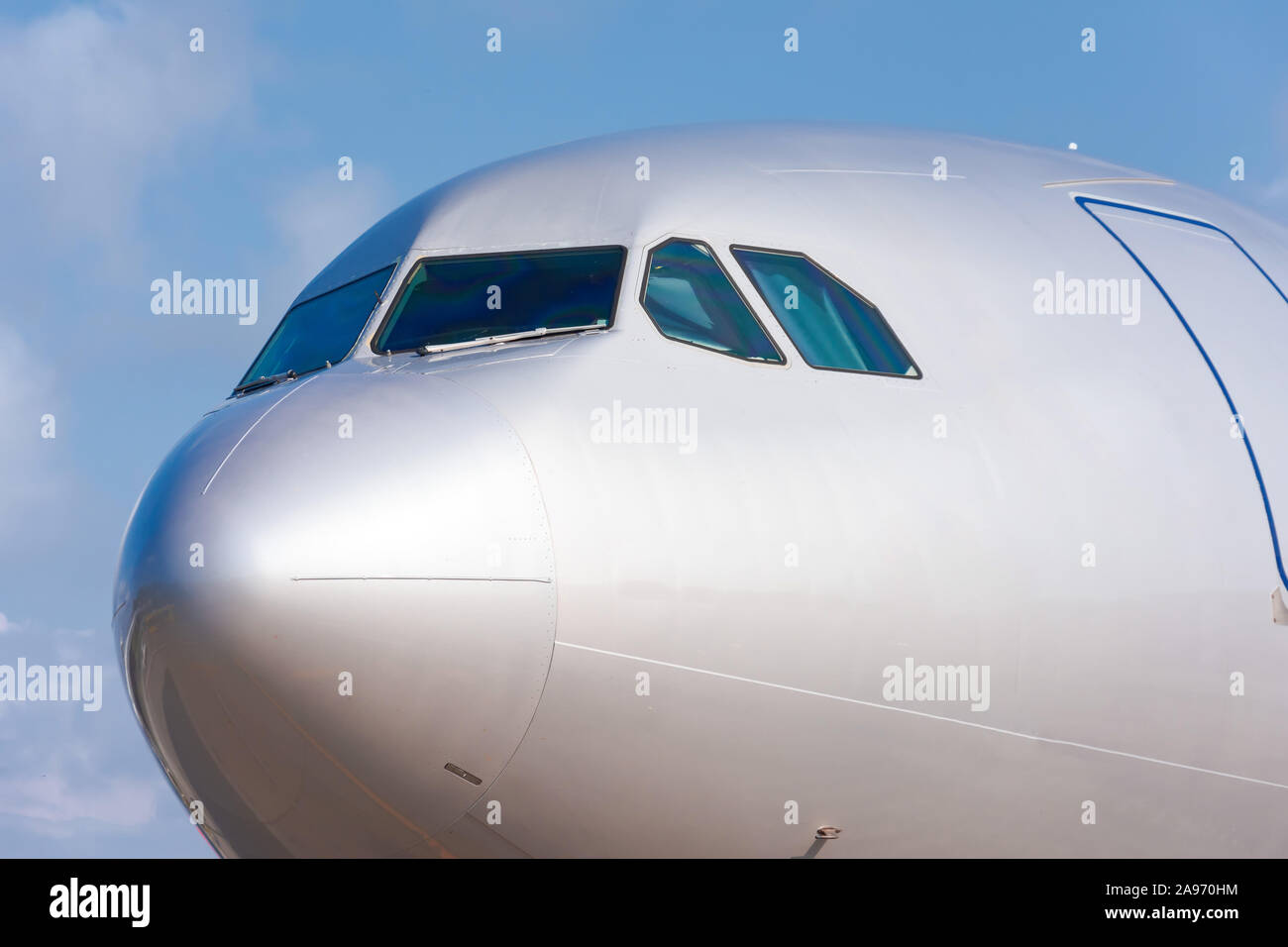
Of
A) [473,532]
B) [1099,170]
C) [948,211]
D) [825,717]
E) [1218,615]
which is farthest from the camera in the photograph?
[1099,170]

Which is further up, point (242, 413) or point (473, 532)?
point (242, 413)

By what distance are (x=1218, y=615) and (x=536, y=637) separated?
3.23 metres

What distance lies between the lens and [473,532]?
5758 millimetres

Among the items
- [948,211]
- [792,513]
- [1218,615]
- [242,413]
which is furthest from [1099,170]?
[242,413]

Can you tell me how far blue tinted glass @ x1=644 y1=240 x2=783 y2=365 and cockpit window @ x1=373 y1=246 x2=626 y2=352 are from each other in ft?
0.68

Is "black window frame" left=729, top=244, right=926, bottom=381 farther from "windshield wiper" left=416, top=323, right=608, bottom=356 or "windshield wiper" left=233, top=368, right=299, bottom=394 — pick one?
"windshield wiper" left=233, top=368, right=299, bottom=394

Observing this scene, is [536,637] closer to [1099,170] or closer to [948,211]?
[948,211]

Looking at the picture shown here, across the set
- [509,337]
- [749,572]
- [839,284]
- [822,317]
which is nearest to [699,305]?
[822,317]

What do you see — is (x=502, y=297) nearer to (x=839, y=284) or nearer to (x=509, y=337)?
(x=509, y=337)

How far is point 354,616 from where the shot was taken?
5609mm

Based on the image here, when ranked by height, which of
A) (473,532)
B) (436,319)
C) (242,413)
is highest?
(436,319)

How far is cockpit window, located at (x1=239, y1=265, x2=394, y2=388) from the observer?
25.2 feet

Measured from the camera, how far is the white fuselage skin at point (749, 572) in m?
5.74

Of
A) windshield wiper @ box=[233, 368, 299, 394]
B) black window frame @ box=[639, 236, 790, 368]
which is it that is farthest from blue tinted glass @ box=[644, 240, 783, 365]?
windshield wiper @ box=[233, 368, 299, 394]
